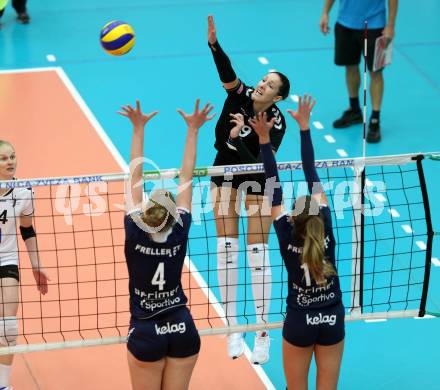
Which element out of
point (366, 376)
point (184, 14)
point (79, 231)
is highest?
point (184, 14)

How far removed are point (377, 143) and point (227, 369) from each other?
4.60 meters

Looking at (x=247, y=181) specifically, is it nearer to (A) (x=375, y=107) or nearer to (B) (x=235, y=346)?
(B) (x=235, y=346)

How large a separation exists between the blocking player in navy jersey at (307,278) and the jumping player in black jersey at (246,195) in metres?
0.93

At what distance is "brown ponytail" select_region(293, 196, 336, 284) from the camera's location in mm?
5781

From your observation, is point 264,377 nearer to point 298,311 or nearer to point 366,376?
point 366,376

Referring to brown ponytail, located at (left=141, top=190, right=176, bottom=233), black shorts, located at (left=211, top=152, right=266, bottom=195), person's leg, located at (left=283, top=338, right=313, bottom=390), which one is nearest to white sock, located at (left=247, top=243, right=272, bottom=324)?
black shorts, located at (left=211, top=152, right=266, bottom=195)

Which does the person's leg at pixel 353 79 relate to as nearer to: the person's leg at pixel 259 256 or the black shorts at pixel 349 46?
the black shorts at pixel 349 46

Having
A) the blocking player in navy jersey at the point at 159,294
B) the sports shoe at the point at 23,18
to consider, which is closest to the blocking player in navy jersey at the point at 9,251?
the blocking player in navy jersey at the point at 159,294

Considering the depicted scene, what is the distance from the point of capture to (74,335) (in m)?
7.80

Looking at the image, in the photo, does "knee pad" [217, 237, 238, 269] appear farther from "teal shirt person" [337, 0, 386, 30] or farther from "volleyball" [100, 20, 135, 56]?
"teal shirt person" [337, 0, 386, 30]

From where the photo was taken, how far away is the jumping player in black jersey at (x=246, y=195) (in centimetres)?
712

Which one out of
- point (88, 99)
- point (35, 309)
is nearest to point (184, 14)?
point (88, 99)

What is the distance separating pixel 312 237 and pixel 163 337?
3.74 feet

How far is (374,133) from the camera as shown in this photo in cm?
1114
